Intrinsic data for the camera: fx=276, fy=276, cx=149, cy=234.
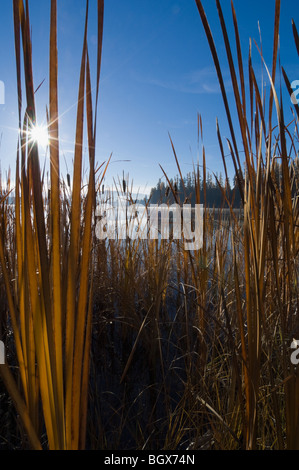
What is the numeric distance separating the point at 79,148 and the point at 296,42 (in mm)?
413

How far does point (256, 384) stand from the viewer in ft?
1.57

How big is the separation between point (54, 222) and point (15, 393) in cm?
23

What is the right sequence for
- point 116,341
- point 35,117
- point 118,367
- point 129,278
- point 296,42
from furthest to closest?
point 129,278
point 116,341
point 118,367
point 296,42
point 35,117

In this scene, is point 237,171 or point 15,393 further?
point 237,171

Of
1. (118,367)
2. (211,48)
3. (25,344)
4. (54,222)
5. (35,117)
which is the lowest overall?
(118,367)

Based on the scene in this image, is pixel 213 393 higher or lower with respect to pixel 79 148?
lower

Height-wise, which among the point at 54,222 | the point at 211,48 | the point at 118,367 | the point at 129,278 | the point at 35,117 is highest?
the point at 211,48

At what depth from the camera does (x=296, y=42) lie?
0.47 meters

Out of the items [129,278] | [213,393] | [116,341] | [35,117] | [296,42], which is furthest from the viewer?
[129,278]
